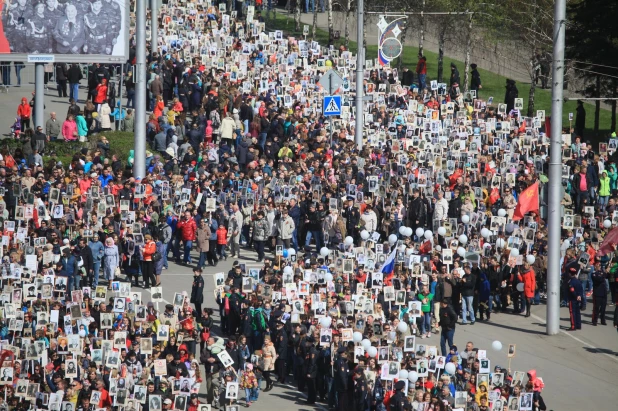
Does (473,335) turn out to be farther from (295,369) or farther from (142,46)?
(142,46)

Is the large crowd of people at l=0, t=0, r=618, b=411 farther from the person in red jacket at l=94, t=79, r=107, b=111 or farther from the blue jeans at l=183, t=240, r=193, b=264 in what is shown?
the blue jeans at l=183, t=240, r=193, b=264

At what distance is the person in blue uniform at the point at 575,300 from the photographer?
3036 cm

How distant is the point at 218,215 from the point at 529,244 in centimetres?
799

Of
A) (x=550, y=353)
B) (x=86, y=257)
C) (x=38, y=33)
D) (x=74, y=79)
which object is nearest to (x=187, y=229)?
(x=86, y=257)

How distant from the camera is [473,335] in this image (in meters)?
30.0

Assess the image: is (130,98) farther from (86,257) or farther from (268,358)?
(268,358)

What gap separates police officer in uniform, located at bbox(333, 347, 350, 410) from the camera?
84.1 feet

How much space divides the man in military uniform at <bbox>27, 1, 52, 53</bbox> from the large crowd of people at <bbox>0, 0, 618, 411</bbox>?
0.64 metres

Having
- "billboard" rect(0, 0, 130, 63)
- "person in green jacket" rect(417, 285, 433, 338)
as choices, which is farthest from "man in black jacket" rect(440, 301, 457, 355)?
"billboard" rect(0, 0, 130, 63)

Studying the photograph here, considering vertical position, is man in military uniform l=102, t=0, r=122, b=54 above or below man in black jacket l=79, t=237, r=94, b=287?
above

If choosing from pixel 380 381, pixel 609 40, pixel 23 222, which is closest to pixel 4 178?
pixel 23 222

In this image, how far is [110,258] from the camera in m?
31.9

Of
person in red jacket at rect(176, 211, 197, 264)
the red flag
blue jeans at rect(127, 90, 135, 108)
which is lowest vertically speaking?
person in red jacket at rect(176, 211, 197, 264)

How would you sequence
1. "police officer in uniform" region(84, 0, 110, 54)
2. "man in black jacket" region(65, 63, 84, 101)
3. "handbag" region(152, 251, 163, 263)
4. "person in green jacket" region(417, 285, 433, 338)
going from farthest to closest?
"man in black jacket" region(65, 63, 84, 101) < "police officer in uniform" region(84, 0, 110, 54) < "handbag" region(152, 251, 163, 263) < "person in green jacket" region(417, 285, 433, 338)
